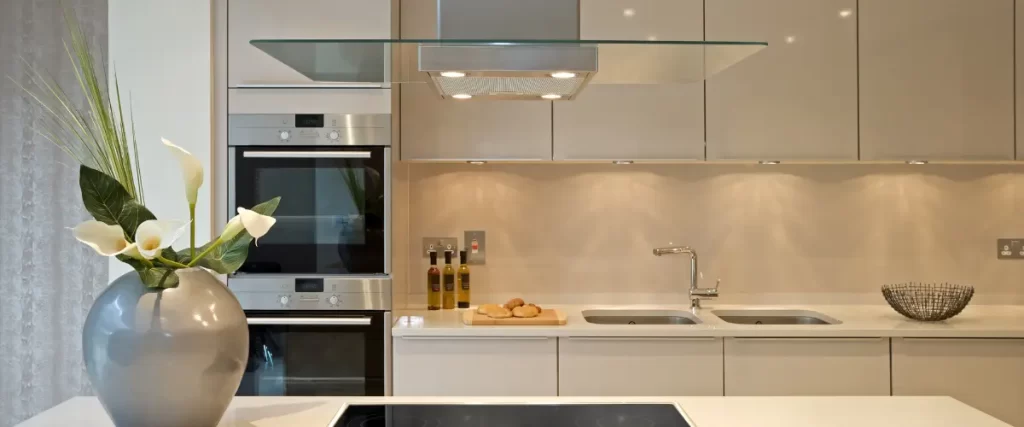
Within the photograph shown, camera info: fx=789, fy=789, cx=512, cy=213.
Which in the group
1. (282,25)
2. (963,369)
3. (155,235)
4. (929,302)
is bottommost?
(963,369)

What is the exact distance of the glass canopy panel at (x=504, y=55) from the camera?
1.46m

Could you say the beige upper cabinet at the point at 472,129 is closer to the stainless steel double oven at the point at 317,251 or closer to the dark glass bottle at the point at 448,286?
the stainless steel double oven at the point at 317,251

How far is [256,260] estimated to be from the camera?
2.81 meters

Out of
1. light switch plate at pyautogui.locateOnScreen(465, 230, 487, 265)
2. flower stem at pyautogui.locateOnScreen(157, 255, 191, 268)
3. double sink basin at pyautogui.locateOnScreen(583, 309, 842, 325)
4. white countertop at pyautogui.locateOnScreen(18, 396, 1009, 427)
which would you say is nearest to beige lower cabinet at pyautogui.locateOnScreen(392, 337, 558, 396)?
double sink basin at pyautogui.locateOnScreen(583, 309, 842, 325)

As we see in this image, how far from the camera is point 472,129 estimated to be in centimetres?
308

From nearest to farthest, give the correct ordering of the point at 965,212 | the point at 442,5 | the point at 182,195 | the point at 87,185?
the point at 87,185, the point at 442,5, the point at 182,195, the point at 965,212

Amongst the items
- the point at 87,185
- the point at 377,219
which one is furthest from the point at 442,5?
the point at 377,219

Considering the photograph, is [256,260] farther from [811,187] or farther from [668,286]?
[811,187]

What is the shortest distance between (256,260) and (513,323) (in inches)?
37.3

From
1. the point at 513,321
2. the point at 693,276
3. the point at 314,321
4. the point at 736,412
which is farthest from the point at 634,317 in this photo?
the point at 736,412

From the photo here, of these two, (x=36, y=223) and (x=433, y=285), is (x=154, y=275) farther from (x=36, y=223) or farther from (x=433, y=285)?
(x=36, y=223)

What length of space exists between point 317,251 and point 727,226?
1.73m

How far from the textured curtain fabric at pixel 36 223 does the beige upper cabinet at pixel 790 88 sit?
2.52 meters

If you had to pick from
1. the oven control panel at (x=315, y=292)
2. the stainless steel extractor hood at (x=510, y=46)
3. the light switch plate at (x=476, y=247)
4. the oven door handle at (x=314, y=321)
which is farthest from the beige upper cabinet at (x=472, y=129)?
the stainless steel extractor hood at (x=510, y=46)
